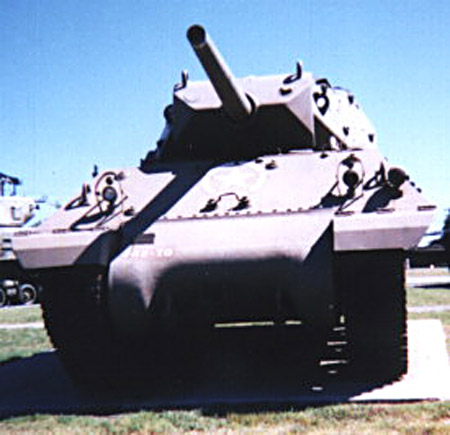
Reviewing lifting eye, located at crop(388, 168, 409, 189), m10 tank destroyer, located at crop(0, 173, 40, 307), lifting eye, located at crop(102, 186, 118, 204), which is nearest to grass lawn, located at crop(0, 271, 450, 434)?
lifting eye, located at crop(388, 168, 409, 189)

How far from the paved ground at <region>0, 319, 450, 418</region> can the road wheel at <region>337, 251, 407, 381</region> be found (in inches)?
9.4

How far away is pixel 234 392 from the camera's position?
6.38 meters

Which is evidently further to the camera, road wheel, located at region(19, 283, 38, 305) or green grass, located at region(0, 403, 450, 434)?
road wheel, located at region(19, 283, 38, 305)

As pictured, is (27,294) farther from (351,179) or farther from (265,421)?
(265,421)

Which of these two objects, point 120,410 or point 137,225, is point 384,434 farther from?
point 137,225

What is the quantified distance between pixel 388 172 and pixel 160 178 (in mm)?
2285

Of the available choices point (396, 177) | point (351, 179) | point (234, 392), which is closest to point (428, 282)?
point (351, 179)

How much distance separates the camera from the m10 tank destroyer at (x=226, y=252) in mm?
5766

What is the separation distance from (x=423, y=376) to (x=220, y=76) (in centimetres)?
330

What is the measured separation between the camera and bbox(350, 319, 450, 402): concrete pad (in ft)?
19.0

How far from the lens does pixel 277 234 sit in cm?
593

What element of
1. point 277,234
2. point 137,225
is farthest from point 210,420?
point 137,225

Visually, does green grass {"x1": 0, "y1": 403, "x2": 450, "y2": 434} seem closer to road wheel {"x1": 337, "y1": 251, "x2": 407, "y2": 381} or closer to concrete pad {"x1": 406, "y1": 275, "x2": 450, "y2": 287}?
road wheel {"x1": 337, "y1": 251, "x2": 407, "y2": 381}

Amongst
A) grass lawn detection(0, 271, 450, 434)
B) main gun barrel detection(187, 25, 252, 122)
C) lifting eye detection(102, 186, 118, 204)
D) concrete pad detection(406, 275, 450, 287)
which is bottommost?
concrete pad detection(406, 275, 450, 287)
